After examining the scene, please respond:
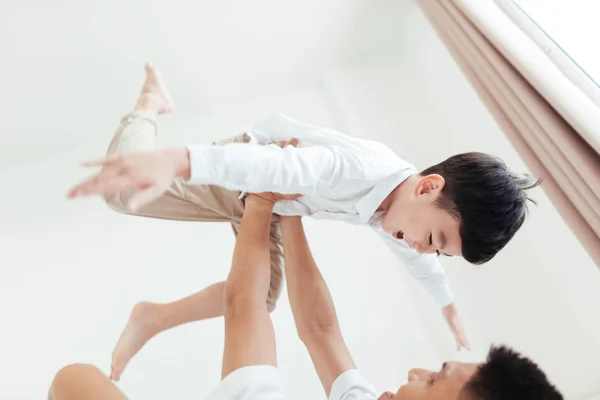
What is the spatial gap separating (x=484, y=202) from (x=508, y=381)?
13.8 inches

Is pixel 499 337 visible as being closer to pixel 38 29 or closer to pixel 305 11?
pixel 305 11

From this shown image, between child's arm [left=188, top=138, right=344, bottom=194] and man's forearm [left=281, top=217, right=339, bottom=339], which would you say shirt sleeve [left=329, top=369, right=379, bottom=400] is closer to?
man's forearm [left=281, top=217, right=339, bottom=339]

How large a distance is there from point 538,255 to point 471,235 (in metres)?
0.59

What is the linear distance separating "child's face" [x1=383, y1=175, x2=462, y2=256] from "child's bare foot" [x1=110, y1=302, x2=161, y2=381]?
0.64 meters

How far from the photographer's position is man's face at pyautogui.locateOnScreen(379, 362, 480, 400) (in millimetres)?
762

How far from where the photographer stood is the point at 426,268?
50.6 inches

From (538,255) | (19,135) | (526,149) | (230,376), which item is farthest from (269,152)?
(19,135)

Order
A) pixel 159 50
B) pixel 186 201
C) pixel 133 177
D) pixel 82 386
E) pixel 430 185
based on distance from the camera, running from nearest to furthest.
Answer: pixel 133 177
pixel 82 386
pixel 430 185
pixel 186 201
pixel 159 50

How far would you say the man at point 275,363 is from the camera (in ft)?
2.39

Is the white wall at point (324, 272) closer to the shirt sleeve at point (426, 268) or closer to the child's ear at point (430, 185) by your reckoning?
the shirt sleeve at point (426, 268)

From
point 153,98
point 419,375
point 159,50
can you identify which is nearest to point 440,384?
point 419,375

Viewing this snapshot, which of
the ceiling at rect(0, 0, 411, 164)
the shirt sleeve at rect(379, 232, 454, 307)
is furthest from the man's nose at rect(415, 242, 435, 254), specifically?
the ceiling at rect(0, 0, 411, 164)

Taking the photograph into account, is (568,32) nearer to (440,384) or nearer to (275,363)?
(440,384)

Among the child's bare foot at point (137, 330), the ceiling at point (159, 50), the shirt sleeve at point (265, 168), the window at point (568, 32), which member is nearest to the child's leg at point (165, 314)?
the child's bare foot at point (137, 330)
